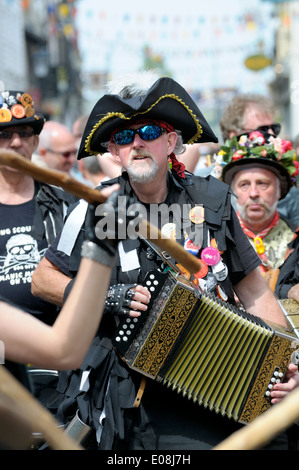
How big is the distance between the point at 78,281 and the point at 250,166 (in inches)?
124

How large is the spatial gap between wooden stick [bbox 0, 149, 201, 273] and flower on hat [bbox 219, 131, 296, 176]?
107 inches

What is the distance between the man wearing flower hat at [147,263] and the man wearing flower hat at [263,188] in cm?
136

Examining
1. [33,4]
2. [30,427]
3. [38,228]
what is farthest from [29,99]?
[33,4]

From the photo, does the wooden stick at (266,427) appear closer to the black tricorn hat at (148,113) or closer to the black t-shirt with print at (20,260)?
the black tricorn hat at (148,113)

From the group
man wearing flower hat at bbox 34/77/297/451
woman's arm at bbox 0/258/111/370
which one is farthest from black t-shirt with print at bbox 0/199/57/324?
woman's arm at bbox 0/258/111/370

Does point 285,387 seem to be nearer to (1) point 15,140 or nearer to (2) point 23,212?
(2) point 23,212

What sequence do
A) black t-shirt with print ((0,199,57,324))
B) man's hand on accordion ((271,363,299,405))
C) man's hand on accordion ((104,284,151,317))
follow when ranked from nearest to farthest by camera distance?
man's hand on accordion ((104,284,151,317)), man's hand on accordion ((271,363,299,405)), black t-shirt with print ((0,199,57,324))

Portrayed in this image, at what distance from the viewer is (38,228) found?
4406 mm

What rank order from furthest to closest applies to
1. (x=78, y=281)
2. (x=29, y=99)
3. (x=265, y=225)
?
1. (x=265, y=225)
2. (x=29, y=99)
3. (x=78, y=281)

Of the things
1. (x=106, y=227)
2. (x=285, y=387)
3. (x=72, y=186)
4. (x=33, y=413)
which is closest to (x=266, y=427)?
(x=33, y=413)

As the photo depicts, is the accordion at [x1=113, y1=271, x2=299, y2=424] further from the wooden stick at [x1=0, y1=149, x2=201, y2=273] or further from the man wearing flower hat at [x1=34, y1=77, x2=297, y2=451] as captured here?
the wooden stick at [x1=0, y1=149, x2=201, y2=273]

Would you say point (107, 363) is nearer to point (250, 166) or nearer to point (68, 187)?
point (68, 187)

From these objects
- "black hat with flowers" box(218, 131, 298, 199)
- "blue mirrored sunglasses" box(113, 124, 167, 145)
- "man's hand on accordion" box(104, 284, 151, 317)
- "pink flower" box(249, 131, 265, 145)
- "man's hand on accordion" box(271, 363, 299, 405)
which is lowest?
"man's hand on accordion" box(271, 363, 299, 405)

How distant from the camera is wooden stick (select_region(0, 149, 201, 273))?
82.9 inches
